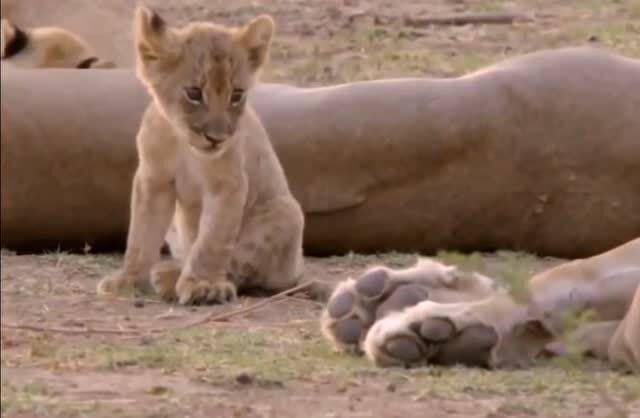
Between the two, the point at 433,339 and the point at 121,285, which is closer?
the point at 433,339

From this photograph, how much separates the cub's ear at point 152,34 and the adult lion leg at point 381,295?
38.0 inches

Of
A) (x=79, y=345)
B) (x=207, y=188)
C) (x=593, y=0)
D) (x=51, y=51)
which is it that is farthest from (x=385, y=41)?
(x=79, y=345)

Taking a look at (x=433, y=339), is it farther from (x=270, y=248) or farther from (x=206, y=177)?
(x=270, y=248)

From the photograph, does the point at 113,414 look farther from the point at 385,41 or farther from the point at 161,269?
the point at 385,41

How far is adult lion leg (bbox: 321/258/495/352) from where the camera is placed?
3.98 metres

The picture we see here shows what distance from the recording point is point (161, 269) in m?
4.95

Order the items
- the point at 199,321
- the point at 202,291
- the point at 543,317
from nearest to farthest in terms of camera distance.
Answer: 1. the point at 543,317
2. the point at 199,321
3. the point at 202,291

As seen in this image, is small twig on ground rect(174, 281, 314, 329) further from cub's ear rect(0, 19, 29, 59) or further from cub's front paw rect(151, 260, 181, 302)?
cub's ear rect(0, 19, 29, 59)

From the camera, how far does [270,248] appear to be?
5.11m

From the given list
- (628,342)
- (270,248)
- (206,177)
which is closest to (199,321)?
(206,177)

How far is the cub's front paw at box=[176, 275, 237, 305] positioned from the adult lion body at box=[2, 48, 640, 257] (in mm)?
777

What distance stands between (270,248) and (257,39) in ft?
1.78

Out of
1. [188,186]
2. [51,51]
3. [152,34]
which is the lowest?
[188,186]

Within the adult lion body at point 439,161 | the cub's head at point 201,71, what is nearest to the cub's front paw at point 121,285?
the cub's head at point 201,71
